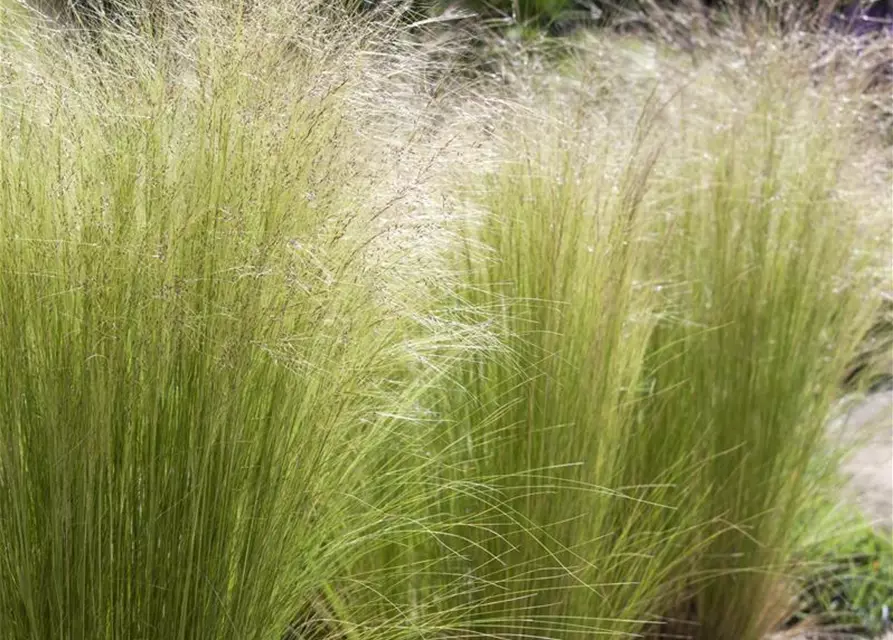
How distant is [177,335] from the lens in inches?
73.3

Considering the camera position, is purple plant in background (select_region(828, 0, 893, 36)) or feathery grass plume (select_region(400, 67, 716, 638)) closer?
feathery grass plume (select_region(400, 67, 716, 638))

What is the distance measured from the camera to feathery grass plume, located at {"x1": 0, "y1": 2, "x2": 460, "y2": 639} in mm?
1854

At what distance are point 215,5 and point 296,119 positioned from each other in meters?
0.23

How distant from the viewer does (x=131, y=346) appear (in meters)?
1.88

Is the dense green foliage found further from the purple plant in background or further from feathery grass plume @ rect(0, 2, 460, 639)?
the purple plant in background

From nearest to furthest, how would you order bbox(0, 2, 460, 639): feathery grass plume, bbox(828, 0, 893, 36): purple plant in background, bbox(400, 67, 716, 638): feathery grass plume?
bbox(0, 2, 460, 639): feathery grass plume, bbox(400, 67, 716, 638): feathery grass plume, bbox(828, 0, 893, 36): purple plant in background

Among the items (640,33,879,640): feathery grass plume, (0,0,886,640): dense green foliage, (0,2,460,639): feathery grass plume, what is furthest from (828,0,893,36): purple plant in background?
(0,2,460,639): feathery grass plume

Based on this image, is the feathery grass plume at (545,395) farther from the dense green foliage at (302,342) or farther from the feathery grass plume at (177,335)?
the feathery grass plume at (177,335)

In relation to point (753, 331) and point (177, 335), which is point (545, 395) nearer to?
point (177, 335)

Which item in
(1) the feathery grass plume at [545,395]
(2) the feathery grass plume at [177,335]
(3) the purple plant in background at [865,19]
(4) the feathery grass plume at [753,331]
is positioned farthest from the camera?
(3) the purple plant in background at [865,19]

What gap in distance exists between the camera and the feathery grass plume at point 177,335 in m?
1.85

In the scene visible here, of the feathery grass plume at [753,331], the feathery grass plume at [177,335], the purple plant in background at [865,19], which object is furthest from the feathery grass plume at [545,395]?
the purple plant in background at [865,19]

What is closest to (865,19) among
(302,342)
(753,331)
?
(753,331)

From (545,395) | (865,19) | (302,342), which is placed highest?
(865,19)
